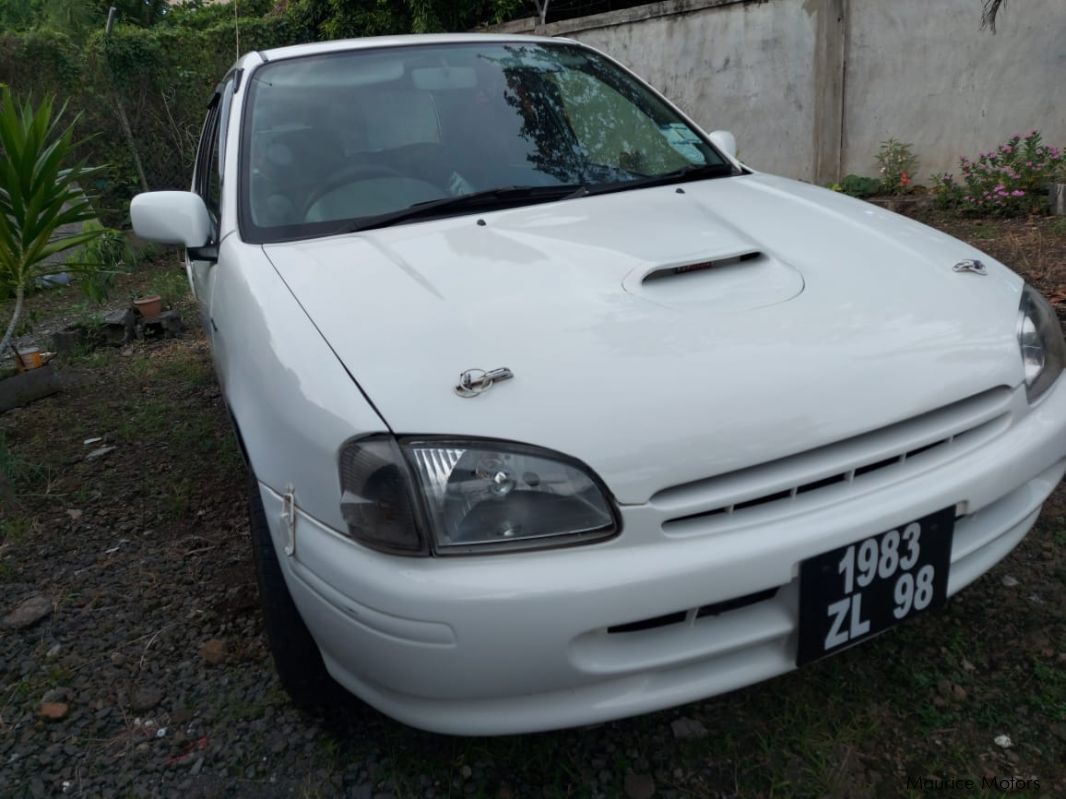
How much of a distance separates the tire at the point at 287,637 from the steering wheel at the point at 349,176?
2.63 feet

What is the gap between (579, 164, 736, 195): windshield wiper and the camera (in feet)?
7.20

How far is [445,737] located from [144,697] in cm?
78

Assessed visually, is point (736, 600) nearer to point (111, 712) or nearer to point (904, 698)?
point (904, 698)

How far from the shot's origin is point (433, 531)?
1224mm

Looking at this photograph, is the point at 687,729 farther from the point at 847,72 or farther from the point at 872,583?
the point at 847,72

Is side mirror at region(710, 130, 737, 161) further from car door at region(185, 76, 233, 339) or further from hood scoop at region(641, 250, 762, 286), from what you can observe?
car door at region(185, 76, 233, 339)

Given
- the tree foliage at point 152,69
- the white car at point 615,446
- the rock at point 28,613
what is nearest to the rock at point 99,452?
the rock at point 28,613

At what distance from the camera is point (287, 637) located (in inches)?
63.2

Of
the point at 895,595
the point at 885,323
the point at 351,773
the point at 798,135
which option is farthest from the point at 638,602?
the point at 798,135

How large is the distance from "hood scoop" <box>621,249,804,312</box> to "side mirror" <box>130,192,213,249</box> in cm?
126

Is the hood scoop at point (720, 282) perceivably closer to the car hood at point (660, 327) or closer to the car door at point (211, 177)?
the car hood at point (660, 327)

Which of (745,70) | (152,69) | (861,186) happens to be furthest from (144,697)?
(152,69)

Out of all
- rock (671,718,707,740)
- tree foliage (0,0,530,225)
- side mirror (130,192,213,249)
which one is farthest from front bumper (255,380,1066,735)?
tree foliage (0,0,530,225)

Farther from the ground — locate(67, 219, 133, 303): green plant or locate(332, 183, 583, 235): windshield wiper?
locate(332, 183, 583, 235): windshield wiper
